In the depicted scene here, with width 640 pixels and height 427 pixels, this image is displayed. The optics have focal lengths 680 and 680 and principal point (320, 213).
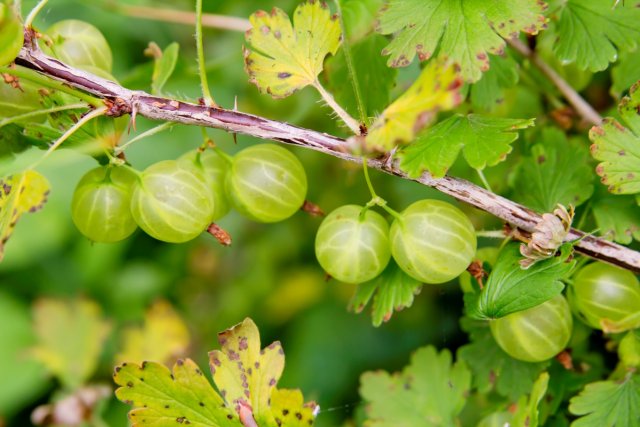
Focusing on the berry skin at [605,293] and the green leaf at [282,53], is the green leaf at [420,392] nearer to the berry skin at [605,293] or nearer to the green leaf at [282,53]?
the berry skin at [605,293]

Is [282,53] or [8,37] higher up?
[282,53]

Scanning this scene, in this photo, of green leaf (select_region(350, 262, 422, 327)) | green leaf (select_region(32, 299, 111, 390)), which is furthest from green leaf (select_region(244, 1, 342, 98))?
green leaf (select_region(32, 299, 111, 390))

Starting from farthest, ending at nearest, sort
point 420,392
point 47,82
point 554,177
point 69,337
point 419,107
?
point 69,337
point 420,392
point 554,177
point 47,82
point 419,107

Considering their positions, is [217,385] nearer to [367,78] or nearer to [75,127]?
[75,127]

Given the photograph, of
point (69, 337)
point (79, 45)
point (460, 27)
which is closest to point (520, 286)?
point (460, 27)

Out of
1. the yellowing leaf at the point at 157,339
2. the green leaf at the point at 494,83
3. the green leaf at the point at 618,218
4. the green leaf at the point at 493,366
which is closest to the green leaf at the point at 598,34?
the green leaf at the point at 494,83

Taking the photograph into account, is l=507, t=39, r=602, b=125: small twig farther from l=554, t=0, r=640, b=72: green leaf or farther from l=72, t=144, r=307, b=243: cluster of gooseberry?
l=72, t=144, r=307, b=243: cluster of gooseberry
